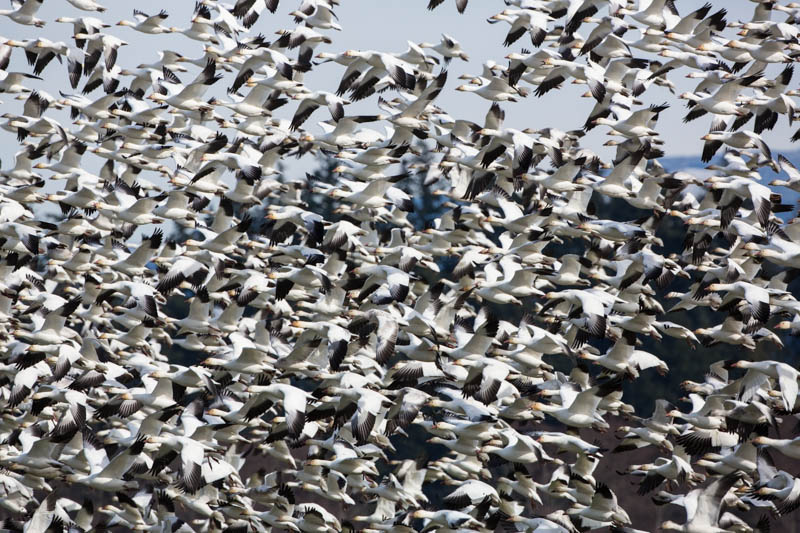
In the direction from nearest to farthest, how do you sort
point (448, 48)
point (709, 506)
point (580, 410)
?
point (709, 506)
point (580, 410)
point (448, 48)

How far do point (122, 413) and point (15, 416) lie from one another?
5263 millimetres

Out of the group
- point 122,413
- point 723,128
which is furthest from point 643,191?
point 122,413

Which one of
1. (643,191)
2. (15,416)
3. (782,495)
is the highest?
(643,191)

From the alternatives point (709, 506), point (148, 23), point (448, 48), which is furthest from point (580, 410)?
point (148, 23)

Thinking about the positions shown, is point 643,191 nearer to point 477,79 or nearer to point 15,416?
point 477,79

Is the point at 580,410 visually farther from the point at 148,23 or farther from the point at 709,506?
the point at 148,23

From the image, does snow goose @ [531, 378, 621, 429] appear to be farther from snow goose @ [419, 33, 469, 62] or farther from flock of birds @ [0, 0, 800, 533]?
snow goose @ [419, 33, 469, 62]

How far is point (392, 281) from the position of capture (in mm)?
20609

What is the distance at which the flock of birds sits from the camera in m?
20.0

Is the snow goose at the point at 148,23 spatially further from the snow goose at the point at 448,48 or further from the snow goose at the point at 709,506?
the snow goose at the point at 709,506

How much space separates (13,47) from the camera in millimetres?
25109

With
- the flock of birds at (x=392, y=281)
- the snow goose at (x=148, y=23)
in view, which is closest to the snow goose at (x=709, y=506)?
the flock of birds at (x=392, y=281)

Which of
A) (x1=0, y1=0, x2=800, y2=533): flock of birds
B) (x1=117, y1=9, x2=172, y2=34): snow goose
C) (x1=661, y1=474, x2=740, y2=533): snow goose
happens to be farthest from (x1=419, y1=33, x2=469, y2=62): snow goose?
(x1=661, y1=474, x2=740, y2=533): snow goose

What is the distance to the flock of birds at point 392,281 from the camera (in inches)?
786
